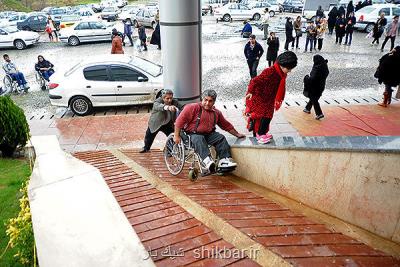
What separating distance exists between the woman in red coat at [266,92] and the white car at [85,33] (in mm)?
17016

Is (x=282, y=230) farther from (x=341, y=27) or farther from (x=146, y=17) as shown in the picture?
(x=146, y=17)

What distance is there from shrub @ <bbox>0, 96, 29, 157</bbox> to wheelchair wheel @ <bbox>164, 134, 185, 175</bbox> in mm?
3488

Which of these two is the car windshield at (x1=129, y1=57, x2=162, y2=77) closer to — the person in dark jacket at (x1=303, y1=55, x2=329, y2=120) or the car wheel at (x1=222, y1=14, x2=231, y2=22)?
the person in dark jacket at (x1=303, y1=55, x2=329, y2=120)

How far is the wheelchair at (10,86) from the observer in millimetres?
12823

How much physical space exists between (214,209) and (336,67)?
473 inches

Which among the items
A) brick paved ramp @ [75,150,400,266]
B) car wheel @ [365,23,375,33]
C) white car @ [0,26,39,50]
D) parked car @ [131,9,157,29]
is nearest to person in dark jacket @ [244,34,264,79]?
brick paved ramp @ [75,150,400,266]

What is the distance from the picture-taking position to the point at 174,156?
18.2 feet

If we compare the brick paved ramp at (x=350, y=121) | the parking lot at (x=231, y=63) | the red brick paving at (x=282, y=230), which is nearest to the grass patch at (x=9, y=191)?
the red brick paving at (x=282, y=230)

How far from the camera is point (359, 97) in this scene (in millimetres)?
Result: 10852

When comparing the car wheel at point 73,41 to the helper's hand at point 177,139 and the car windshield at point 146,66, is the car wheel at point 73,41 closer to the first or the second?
the car windshield at point 146,66

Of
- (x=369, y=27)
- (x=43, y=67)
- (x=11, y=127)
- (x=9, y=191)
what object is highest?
(x=369, y=27)

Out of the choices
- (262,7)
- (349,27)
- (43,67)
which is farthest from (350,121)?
(262,7)

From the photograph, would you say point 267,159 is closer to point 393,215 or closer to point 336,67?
point 393,215

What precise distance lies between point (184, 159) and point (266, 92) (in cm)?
162
